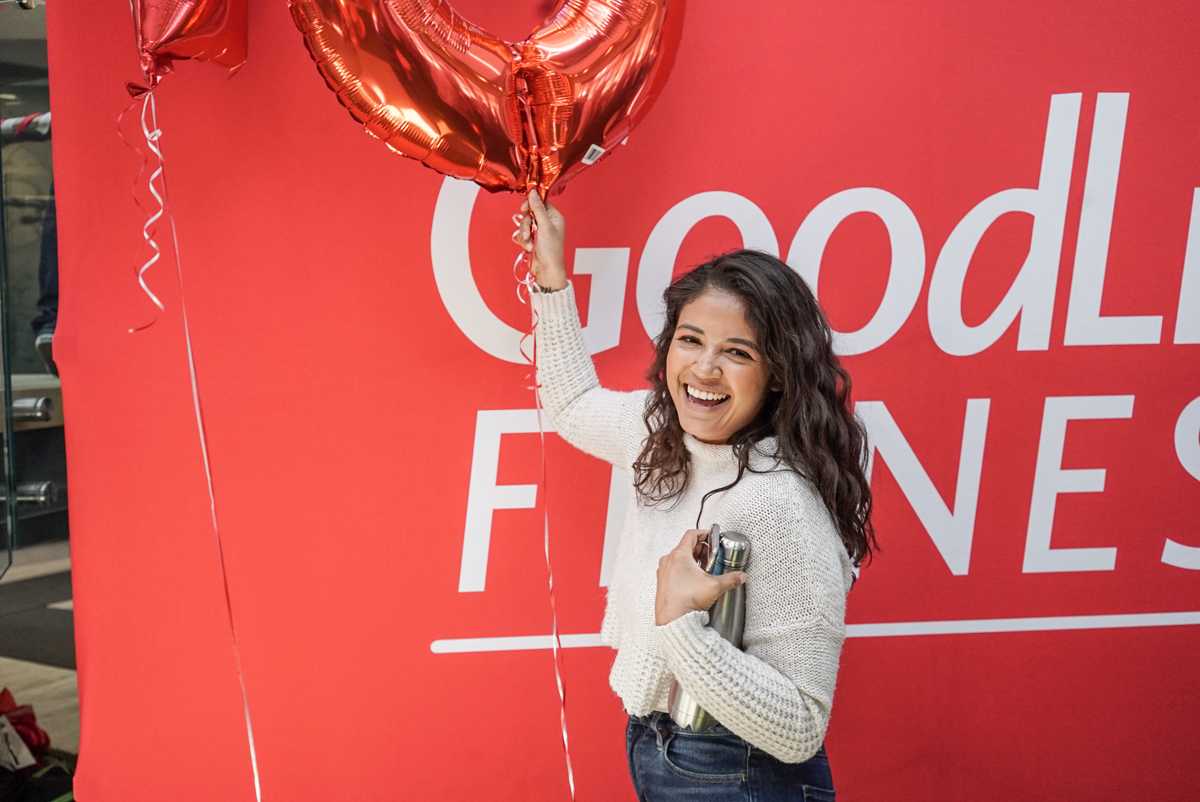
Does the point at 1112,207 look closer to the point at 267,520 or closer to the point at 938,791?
the point at 938,791

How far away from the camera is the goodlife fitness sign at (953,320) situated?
5.70 feet

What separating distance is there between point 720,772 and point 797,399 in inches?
19.6

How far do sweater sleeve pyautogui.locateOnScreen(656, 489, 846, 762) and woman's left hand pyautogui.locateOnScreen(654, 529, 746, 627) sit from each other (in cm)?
2

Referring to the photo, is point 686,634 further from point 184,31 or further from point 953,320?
point 184,31

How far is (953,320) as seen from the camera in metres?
1.79

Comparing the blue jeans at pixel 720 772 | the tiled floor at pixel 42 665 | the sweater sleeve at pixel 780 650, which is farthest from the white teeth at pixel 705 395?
the tiled floor at pixel 42 665

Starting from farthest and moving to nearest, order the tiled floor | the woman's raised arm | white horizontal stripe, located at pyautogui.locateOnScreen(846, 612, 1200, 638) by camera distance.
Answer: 1. the tiled floor
2. white horizontal stripe, located at pyautogui.locateOnScreen(846, 612, 1200, 638)
3. the woman's raised arm

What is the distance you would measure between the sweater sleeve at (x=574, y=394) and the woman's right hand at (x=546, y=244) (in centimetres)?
3

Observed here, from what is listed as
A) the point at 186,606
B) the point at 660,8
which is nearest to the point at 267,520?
the point at 186,606

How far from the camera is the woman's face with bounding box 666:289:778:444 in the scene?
1.19 m

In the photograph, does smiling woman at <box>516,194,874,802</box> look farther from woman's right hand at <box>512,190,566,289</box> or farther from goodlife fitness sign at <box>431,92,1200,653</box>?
goodlife fitness sign at <box>431,92,1200,653</box>

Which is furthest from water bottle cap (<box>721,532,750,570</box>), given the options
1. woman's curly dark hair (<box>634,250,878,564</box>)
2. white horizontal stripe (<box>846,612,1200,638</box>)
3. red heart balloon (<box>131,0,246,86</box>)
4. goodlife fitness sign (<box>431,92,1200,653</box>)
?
red heart balloon (<box>131,0,246,86</box>)

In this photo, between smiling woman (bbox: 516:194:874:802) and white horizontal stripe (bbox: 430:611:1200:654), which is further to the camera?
white horizontal stripe (bbox: 430:611:1200:654)

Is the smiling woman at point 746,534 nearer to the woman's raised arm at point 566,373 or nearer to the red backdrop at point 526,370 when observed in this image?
the woman's raised arm at point 566,373
